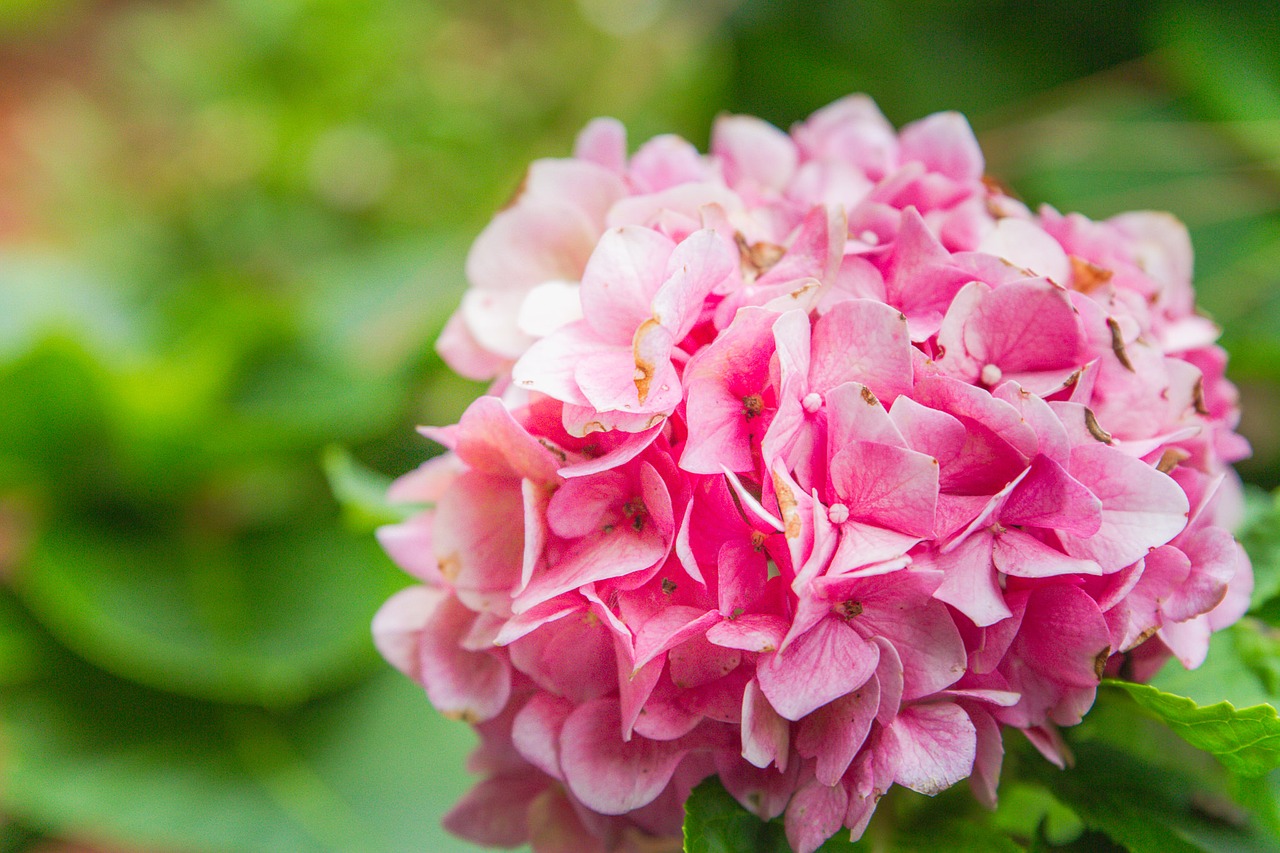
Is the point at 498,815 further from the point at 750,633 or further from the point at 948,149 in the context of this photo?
the point at 948,149

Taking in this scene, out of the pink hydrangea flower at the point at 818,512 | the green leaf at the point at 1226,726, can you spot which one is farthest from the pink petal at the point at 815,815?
the green leaf at the point at 1226,726

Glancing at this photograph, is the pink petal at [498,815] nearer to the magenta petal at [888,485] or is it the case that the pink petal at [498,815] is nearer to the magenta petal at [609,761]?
the magenta petal at [609,761]

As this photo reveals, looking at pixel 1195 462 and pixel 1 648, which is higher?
pixel 1195 462

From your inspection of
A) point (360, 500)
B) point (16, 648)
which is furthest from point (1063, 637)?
point (16, 648)

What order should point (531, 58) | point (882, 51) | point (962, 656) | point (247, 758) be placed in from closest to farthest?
point (962, 656) → point (247, 758) → point (882, 51) → point (531, 58)

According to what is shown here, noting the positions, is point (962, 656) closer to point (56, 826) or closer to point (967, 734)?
point (967, 734)

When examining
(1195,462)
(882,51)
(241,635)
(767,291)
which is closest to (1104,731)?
(1195,462)

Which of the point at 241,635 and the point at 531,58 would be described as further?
the point at 531,58
